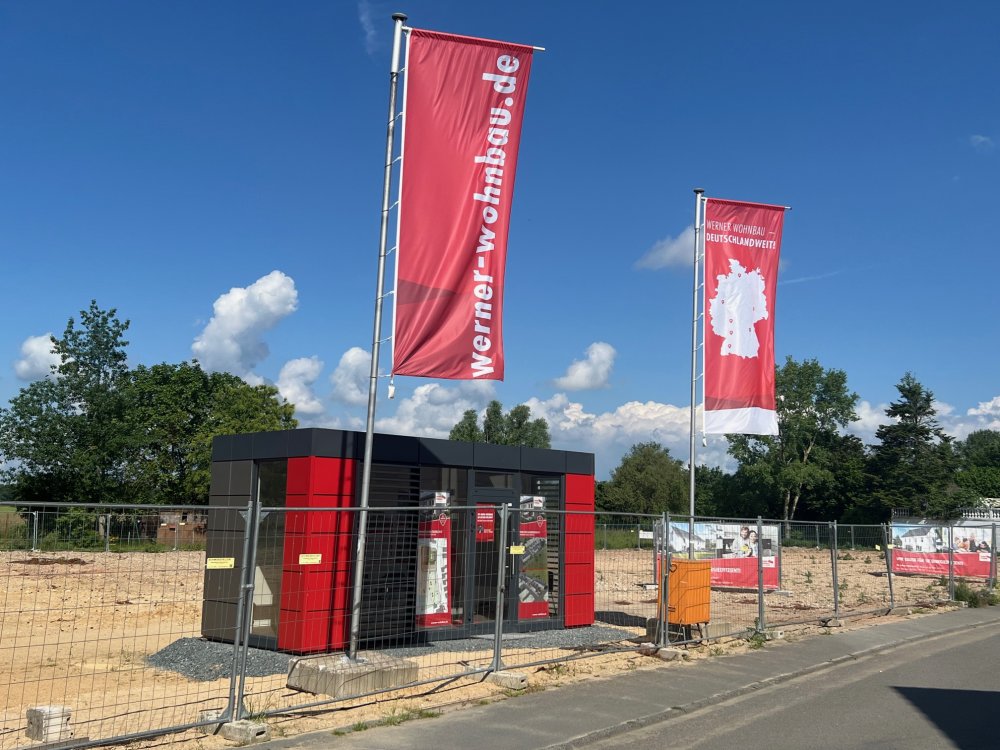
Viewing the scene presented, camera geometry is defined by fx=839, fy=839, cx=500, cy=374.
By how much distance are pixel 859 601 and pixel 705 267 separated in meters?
10.7

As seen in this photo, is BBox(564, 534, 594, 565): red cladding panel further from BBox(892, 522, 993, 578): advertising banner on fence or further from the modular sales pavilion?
BBox(892, 522, 993, 578): advertising banner on fence

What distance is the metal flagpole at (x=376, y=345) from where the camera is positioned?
375 inches

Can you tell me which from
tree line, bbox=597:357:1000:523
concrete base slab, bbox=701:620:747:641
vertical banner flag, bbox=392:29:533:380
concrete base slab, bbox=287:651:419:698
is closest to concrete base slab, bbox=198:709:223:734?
concrete base slab, bbox=287:651:419:698

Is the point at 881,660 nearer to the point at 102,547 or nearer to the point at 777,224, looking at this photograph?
the point at 777,224

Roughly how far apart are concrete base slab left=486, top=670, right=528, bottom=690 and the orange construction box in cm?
366

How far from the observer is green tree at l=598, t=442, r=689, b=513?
82.3m

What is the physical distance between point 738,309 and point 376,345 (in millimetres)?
9371

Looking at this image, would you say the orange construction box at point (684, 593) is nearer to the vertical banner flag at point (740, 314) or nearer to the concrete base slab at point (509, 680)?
the concrete base slab at point (509, 680)

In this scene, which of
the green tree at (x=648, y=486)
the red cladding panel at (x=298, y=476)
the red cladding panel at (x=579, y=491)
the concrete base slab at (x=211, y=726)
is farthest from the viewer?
the green tree at (x=648, y=486)

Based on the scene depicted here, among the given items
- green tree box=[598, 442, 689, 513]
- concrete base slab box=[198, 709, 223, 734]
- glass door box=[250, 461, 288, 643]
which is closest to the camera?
concrete base slab box=[198, 709, 223, 734]

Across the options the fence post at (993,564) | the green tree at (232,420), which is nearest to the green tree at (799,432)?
the green tree at (232,420)

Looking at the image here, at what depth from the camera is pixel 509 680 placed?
32.2 feet

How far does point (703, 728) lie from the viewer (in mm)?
8516

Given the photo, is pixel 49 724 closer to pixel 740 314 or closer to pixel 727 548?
pixel 740 314
